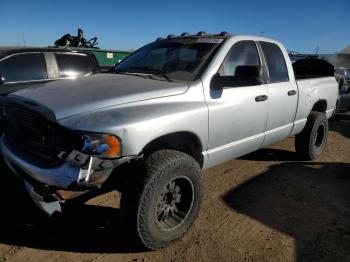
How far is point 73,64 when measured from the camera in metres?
6.73

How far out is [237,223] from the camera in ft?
12.0

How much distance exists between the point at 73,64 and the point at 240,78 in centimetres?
405

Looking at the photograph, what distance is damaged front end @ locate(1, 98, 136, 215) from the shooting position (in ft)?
8.53

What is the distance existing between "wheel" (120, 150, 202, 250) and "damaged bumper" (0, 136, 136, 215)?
235 millimetres

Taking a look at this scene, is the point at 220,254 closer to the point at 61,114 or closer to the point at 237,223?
the point at 237,223

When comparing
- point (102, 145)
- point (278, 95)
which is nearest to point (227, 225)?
point (102, 145)

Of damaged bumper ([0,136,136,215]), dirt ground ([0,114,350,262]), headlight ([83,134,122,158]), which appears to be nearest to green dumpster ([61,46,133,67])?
dirt ground ([0,114,350,262])

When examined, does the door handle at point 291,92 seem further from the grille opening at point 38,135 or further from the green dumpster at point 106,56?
the green dumpster at point 106,56

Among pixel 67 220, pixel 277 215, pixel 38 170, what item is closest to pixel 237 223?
pixel 277 215

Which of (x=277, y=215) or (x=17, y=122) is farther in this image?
(x=277, y=215)

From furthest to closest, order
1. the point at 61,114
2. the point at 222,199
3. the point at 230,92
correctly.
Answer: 1. the point at 222,199
2. the point at 230,92
3. the point at 61,114

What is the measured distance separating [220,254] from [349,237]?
1328mm

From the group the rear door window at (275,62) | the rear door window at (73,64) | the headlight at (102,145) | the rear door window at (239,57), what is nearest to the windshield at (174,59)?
the rear door window at (239,57)

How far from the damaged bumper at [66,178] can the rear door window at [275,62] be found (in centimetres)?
264
